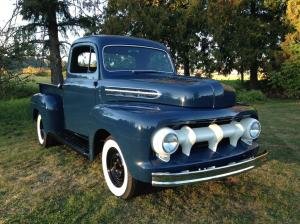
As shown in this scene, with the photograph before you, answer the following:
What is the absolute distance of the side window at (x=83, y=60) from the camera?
6211 millimetres

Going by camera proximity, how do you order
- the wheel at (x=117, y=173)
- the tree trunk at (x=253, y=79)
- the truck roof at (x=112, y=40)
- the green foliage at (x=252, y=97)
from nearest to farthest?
the wheel at (x=117, y=173) < the truck roof at (x=112, y=40) < the green foliage at (x=252, y=97) < the tree trunk at (x=253, y=79)

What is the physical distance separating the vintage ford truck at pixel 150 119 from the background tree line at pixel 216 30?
14132 mm

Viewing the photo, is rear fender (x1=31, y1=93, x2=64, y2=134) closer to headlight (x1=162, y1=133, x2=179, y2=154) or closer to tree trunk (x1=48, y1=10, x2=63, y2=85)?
Result: headlight (x1=162, y1=133, x2=179, y2=154)

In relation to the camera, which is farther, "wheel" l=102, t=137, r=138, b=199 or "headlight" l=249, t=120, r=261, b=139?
"headlight" l=249, t=120, r=261, b=139

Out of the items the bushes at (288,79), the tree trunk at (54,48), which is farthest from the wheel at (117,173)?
the bushes at (288,79)

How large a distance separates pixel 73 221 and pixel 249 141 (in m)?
2.38

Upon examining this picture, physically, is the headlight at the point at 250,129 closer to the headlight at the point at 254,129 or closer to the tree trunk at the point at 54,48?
the headlight at the point at 254,129

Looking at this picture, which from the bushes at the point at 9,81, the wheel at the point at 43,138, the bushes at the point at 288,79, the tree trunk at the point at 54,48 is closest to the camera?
the wheel at the point at 43,138

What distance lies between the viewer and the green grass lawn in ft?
15.6

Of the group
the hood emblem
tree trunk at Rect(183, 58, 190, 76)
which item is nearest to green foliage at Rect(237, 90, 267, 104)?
tree trunk at Rect(183, 58, 190, 76)

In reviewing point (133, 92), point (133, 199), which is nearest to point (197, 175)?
point (133, 199)

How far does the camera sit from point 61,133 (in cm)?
721

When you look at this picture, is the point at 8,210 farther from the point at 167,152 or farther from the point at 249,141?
the point at 249,141

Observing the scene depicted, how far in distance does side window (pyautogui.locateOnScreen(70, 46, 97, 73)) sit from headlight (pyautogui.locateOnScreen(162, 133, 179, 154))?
2111 mm
